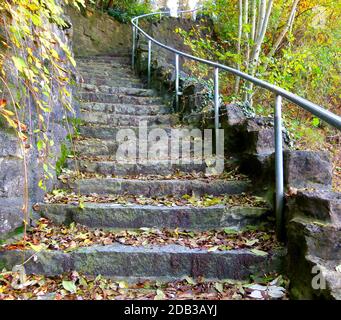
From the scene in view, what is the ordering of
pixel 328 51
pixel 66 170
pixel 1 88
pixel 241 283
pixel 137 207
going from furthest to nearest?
pixel 328 51
pixel 66 170
pixel 137 207
pixel 1 88
pixel 241 283

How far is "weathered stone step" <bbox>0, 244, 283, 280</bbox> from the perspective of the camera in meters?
2.13

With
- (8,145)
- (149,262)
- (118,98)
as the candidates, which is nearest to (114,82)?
(118,98)

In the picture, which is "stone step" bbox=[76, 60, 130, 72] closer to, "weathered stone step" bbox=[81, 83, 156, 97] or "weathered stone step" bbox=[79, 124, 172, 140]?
"weathered stone step" bbox=[81, 83, 156, 97]

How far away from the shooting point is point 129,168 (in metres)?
3.33

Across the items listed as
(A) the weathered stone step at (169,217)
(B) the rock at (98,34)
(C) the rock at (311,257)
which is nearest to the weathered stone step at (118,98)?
(A) the weathered stone step at (169,217)

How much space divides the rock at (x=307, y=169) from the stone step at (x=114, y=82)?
13.9ft

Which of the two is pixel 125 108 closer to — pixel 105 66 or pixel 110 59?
pixel 105 66

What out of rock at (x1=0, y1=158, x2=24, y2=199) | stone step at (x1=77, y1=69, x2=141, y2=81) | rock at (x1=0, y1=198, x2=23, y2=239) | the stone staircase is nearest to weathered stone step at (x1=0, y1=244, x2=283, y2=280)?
the stone staircase

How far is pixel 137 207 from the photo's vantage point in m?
2.59

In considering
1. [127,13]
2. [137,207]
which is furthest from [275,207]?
[127,13]

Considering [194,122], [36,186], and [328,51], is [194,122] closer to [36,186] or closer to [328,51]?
[36,186]

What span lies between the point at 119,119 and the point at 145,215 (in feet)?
6.92

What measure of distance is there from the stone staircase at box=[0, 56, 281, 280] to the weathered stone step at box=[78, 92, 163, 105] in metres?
0.85

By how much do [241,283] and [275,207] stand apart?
59 centimetres
